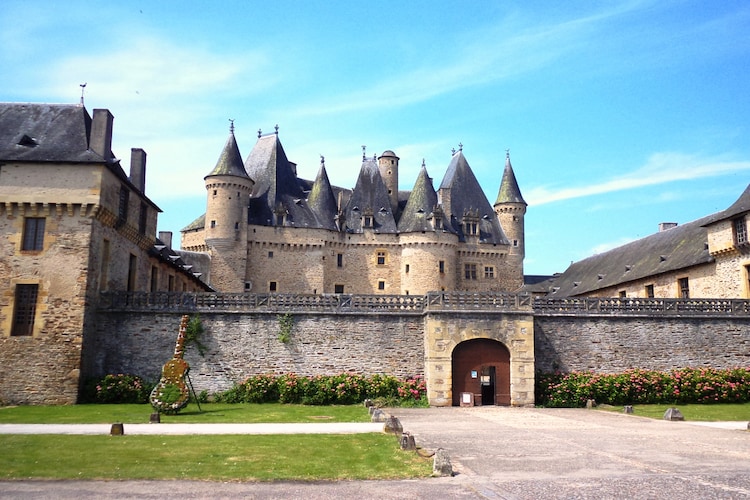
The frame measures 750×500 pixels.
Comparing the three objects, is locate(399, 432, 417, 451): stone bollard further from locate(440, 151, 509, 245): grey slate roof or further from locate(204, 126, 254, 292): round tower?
locate(440, 151, 509, 245): grey slate roof

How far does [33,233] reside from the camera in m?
22.9

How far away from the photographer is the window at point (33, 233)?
74.7ft

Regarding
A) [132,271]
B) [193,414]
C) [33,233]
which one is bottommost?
[193,414]

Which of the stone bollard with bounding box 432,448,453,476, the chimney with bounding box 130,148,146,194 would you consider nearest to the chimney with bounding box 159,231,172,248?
the chimney with bounding box 130,148,146,194

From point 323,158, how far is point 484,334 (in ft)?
99.4

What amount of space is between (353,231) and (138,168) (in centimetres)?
2342

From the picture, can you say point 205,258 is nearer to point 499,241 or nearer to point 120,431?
point 499,241

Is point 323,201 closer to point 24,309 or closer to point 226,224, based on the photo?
point 226,224

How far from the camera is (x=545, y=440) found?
13.8 m

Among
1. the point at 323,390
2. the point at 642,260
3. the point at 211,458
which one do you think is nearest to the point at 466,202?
the point at 642,260

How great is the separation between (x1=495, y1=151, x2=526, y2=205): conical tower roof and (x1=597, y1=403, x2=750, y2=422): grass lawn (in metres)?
32.1

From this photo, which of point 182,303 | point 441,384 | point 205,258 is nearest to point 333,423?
point 441,384

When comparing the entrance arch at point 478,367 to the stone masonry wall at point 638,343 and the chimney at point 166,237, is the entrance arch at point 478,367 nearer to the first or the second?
the stone masonry wall at point 638,343

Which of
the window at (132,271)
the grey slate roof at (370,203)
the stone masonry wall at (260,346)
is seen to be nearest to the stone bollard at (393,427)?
the stone masonry wall at (260,346)
